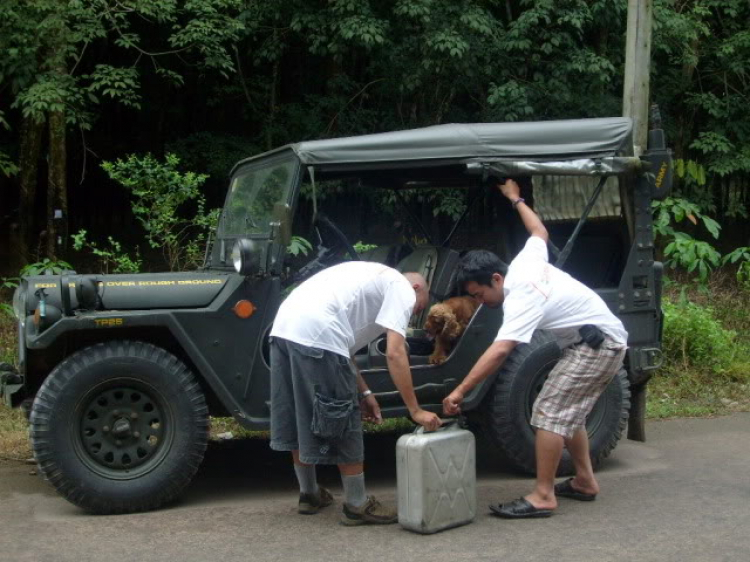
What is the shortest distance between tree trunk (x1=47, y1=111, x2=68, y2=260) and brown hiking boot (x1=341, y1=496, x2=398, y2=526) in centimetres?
944

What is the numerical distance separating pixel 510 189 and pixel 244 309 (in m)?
1.82

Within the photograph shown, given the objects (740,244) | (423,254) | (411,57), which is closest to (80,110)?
(411,57)

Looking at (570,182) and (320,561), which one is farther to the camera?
(570,182)

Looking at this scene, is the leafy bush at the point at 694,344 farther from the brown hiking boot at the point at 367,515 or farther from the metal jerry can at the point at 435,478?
the brown hiking boot at the point at 367,515

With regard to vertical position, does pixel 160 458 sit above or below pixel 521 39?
below

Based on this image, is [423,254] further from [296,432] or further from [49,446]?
[49,446]

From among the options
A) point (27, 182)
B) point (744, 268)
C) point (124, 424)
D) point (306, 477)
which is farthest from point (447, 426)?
point (27, 182)

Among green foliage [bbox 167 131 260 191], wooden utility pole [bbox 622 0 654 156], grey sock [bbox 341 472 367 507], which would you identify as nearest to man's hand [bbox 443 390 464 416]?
grey sock [bbox 341 472 367 507]

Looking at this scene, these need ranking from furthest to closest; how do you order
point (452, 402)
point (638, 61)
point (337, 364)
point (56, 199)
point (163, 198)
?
point (56, 199) < point (163, 198) < point (638, 61) < point (337, 364) < point (452, 402)

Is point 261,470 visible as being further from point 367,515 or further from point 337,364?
point 337,364

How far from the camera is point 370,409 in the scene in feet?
18.5

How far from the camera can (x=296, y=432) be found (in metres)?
5.55

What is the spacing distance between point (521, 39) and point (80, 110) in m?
6.37

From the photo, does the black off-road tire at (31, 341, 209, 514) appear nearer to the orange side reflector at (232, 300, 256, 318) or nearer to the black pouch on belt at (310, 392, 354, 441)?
the orange side reflector at (232, 300, 256, 318)
